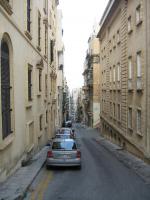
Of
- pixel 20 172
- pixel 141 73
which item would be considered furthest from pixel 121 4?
pixel 20 172

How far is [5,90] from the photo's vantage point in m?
13.4

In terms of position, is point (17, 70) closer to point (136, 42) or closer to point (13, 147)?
point (13, 147)

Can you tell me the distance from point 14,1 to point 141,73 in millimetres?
8545

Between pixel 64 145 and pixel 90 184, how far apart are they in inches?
162

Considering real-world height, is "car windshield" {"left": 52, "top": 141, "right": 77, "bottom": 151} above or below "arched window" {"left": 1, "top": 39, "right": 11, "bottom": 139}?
below

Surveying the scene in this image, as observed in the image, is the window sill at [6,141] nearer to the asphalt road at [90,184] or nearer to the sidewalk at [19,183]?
the sidewalk at [19,183]

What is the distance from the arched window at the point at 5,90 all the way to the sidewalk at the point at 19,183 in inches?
62.1

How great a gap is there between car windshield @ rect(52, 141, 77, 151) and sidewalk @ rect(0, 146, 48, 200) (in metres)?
1.09

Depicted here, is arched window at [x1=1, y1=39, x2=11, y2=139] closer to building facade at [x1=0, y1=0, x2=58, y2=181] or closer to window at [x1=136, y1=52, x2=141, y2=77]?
building facade at [x1=0, y1=0, x2=58, y2=181]

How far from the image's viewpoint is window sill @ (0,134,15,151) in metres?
12.1

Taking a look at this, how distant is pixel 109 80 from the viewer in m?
37.6

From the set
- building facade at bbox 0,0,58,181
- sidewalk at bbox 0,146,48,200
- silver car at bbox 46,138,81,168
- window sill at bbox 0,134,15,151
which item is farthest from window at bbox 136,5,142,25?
window sill at bbox 0,134,15,151

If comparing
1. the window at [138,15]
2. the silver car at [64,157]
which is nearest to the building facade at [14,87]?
the silver car at [64,157]

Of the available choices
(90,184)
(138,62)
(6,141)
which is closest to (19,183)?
(6,141)
